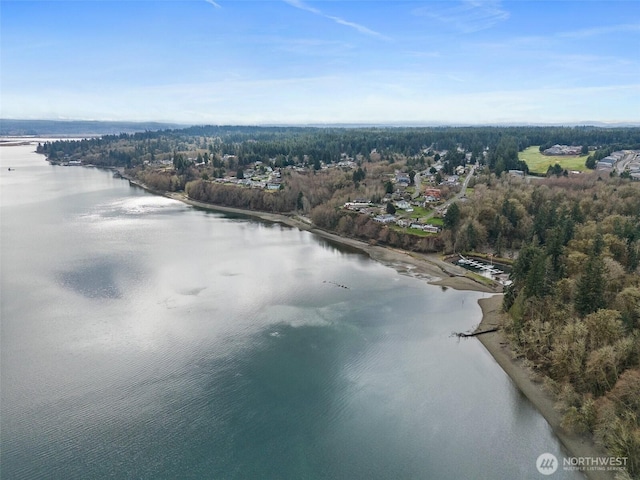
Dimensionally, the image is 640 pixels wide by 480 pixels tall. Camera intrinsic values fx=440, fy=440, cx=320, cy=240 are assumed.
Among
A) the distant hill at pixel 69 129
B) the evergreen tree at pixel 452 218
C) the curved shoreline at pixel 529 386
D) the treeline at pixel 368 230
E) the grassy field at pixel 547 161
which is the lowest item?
the curved shoreline at pixel 529 386

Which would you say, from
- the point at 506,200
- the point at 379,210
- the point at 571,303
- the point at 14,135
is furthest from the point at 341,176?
the point at 14,135

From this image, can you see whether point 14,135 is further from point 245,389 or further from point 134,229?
point 245,389

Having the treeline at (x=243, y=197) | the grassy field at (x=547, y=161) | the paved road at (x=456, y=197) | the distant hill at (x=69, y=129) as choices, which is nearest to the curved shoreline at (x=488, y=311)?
the treeline at (x=243, y=197)

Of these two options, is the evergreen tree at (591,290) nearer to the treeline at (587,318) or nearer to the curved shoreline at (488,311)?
the treeline at (587,318)

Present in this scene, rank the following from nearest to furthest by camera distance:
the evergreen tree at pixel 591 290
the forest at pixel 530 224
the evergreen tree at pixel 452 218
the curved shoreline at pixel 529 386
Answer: the curved shoreline at pixel 529 386 < the forest at pixel 530 224 < the evergreen tree at pixel 591 290 < the evergreen tree at pixel 452 218

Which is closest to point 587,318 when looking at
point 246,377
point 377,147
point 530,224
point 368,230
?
point 246,377

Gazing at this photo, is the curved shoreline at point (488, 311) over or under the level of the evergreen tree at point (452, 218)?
under
